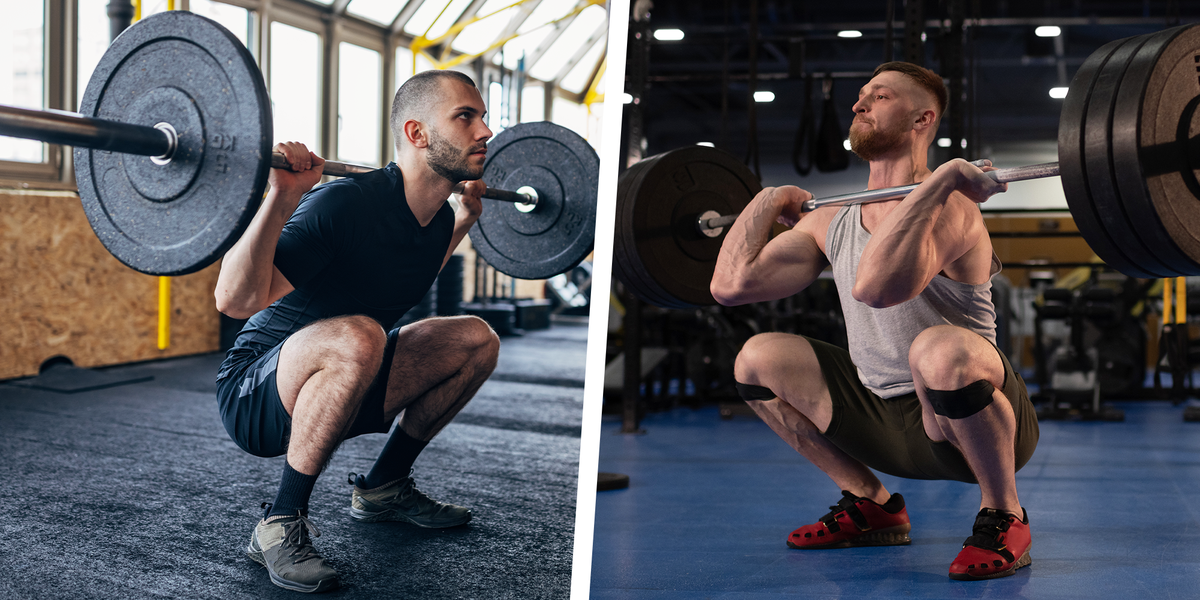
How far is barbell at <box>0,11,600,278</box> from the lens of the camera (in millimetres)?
1286

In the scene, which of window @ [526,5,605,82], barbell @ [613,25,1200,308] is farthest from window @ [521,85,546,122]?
barbell @ [613,25,1200,308]

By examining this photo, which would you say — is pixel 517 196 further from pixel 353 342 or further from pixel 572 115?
pixel 572 115

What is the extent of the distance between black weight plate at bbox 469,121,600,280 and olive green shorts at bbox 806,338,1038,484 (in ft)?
2.23

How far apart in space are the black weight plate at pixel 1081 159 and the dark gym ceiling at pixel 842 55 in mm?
2579

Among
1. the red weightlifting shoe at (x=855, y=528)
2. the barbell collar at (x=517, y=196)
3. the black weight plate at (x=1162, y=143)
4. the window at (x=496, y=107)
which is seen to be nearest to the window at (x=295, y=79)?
the barbell collar at (x=517, y=196)

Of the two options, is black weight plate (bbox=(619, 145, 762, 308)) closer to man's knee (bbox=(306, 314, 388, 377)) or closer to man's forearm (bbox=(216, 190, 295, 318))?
man's knee (bbox=(306, 314, 388, 377))

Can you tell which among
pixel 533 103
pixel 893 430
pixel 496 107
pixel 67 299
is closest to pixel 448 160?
pixel 67 299

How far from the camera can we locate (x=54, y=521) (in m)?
1.58

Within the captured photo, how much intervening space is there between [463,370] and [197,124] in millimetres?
766

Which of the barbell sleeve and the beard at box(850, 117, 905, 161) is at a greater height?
the beard at box(850, 117, 905, 161)

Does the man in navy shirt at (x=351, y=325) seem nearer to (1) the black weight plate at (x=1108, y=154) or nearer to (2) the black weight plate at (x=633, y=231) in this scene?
(2) the black weight plate at (x=633, y=231)

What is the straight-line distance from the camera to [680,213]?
1.99 m

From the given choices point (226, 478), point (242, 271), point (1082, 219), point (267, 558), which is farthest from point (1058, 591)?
point (226, 478)

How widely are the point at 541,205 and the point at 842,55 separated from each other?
6.03m
